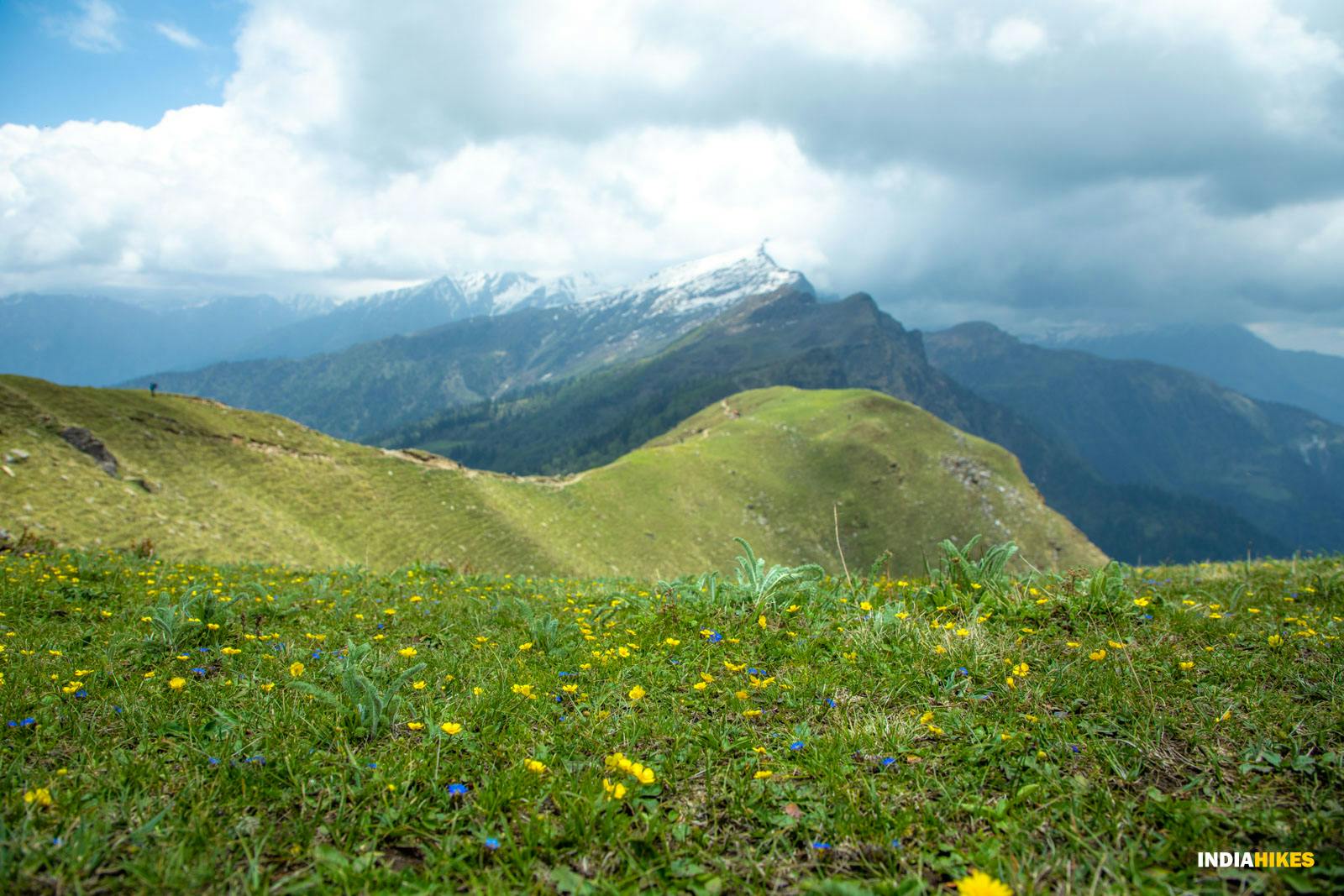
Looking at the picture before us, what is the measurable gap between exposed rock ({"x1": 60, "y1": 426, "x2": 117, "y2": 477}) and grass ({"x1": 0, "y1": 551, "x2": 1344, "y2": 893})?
4193 centimetres

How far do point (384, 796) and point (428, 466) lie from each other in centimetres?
6563

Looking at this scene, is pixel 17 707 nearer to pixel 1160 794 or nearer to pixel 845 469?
pixel 1160 794

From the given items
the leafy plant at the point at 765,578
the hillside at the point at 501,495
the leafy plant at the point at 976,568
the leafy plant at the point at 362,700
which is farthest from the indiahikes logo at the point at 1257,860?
the hillside at the point at 501,495

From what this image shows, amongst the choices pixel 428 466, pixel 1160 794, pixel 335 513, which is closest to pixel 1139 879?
pixel 1160 794

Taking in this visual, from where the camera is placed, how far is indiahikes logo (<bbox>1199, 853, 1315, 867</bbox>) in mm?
2611

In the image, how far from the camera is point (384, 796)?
319 cm

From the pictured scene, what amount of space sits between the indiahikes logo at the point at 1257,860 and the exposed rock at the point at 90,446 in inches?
1990

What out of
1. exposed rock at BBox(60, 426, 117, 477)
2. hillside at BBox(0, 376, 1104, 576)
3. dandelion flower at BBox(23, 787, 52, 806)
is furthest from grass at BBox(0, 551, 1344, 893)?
exposed rock at BBox(60, 426, 117, 477)

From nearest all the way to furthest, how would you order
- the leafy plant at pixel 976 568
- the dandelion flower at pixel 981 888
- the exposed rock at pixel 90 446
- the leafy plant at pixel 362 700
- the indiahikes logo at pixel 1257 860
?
1. the dandelion flower at pixel 981 888
2. the indiahikes logo at pixel 1257 860
3. the leafy plant at pixel 362 700
4. the leafy plant at pixel 976 568
5. the exposed rock at pixel 90 446

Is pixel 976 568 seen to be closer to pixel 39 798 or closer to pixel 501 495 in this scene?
pixel 39 798

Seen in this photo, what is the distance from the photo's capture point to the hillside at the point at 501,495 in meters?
35.5

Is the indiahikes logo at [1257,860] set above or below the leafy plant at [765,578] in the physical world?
below

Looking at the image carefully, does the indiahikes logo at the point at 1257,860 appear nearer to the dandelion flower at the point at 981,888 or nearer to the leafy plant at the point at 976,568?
the dandelion flower at the point at 981,888

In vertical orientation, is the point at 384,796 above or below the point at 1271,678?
above
